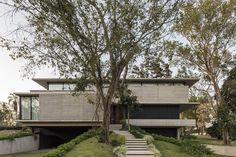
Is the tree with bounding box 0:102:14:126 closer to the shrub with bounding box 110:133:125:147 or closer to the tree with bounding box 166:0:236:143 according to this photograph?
the tree with bounding box 166:0:236:143

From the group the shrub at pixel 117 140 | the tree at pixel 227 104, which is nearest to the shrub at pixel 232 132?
the tree at pixel 227 104

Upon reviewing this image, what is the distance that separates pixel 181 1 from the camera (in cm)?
2330

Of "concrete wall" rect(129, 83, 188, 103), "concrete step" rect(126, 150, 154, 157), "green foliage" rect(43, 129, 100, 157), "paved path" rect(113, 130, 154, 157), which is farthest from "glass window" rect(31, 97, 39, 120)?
"concrete step" rect(126, 150, 154, 157)

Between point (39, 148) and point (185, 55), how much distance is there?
15739 millimetres

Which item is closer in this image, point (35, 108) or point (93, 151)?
point (93, 151)

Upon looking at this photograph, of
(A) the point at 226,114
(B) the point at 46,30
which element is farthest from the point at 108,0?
(A) the point at 226,114

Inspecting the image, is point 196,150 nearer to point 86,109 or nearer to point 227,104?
point 86,109

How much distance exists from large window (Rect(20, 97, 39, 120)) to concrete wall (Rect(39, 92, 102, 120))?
1.29 m

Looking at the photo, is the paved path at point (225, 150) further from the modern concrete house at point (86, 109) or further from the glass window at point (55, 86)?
the glass window at point (55, 86)

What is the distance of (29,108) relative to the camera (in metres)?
36.1

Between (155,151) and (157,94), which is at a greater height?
(157,94)

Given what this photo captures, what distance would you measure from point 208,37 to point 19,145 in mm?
18909

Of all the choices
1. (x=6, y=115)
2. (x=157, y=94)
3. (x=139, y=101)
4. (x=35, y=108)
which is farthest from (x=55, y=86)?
(x=6, y=115)

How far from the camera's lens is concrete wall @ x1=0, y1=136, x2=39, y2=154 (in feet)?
94.5
